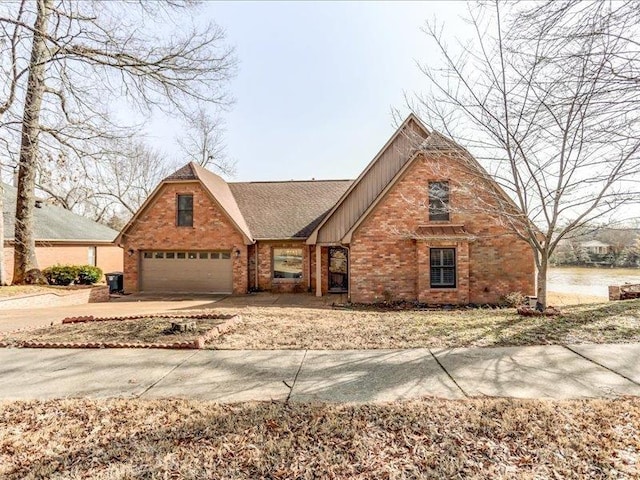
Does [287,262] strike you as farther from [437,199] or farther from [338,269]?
[437,199]

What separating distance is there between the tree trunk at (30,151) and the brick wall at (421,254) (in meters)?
12.7

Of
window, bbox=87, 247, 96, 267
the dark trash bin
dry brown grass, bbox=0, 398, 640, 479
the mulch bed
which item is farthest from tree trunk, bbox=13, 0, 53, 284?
dry brown grass, bbox=0, 398, 640, 479

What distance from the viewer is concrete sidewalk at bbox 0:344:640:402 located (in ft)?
14.3

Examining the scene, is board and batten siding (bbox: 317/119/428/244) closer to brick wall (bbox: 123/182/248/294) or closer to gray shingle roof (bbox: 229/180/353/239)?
gray shingle roof (bbox: 229/180/353/239)

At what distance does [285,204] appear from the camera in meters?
19.2

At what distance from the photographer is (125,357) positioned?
588cm

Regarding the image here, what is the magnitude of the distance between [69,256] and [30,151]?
394 inches

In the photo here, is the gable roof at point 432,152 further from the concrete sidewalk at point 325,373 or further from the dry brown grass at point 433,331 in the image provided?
the concrete sidewalk at point 325,373

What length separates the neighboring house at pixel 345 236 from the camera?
1307cm

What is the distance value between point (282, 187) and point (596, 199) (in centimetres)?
1531

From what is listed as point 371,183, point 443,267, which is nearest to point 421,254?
point 443,267

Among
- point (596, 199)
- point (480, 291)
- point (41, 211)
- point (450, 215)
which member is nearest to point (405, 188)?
point (450, 215)

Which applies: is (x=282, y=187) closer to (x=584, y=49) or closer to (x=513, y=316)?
(x=513, y=316)

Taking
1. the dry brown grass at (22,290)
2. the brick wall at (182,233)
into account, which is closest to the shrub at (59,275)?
the dry brown grass at (22,290)
